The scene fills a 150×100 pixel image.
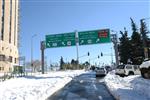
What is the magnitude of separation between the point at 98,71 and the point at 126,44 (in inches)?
931

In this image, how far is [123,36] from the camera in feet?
240

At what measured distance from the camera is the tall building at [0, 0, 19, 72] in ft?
286

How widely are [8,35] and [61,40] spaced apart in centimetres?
4592

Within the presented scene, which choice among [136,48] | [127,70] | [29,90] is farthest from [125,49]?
[29,90]

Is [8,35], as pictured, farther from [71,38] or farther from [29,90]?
[29,90]

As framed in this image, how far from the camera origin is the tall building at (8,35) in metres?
87.2

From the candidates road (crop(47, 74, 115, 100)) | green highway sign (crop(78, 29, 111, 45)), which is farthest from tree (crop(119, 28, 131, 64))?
road (crop(47, 74, 115, 100))

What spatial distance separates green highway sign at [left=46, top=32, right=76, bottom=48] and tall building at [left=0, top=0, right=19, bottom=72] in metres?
37.6

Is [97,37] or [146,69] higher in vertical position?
[97,37]

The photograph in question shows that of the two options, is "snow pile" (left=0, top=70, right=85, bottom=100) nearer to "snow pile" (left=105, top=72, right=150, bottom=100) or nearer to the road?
the road

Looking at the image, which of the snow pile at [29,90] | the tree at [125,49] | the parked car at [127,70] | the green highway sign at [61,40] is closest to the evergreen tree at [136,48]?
the tree at [125,49]

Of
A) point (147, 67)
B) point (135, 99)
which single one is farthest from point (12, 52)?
point (135, 99)

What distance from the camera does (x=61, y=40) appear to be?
51.1m


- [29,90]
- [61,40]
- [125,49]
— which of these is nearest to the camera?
[29,90]
